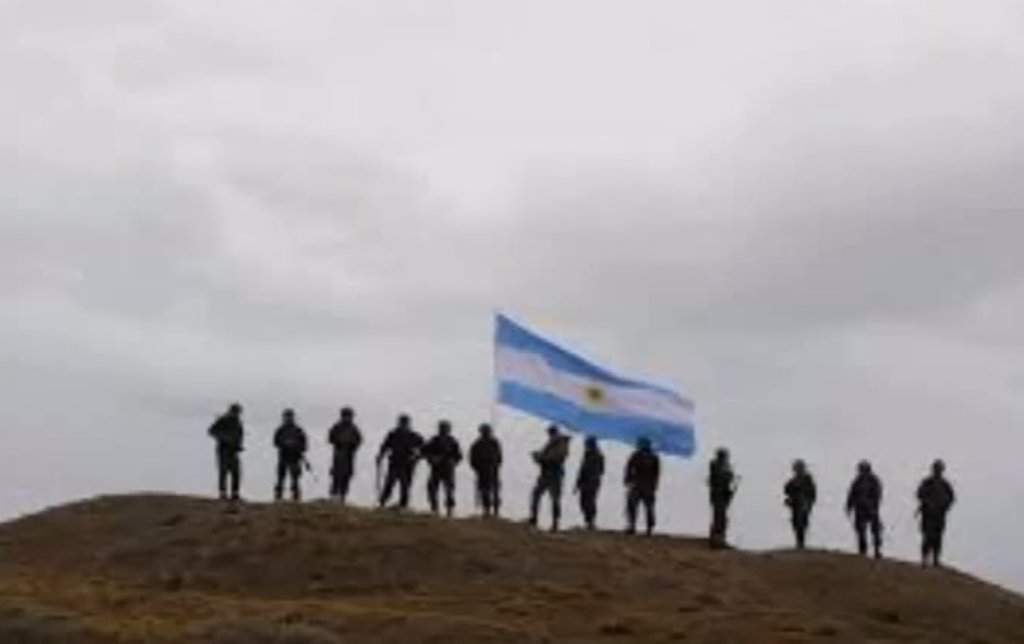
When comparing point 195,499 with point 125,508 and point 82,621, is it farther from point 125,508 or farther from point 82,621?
point 82,621

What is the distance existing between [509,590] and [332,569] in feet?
10.4

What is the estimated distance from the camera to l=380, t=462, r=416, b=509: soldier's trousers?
39625 millimetres

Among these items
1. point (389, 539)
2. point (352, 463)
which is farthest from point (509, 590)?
point (352, 463)

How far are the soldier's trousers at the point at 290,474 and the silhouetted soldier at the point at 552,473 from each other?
4.47 meters

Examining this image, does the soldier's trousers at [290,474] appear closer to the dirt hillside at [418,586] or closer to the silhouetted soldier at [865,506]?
the dirt hillside at [418,586]

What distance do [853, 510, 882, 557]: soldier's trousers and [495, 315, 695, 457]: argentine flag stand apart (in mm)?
4571

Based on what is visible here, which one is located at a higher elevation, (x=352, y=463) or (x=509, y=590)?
(x=352, y=463)

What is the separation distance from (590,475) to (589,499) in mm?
508

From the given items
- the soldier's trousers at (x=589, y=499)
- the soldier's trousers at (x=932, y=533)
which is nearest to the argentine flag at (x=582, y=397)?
the soldier's trousers at (x=589, y=499)

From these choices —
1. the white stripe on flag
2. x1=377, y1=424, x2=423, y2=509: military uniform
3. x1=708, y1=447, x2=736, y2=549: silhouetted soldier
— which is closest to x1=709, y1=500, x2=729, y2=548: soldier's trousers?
x1=708, y1=447, x2=736, y2=549: silhouetted soldier

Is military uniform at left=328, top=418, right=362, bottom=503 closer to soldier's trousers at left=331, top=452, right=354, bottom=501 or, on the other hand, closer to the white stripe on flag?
soldier's trousers at left=331, top=452, right=354, bottom=501

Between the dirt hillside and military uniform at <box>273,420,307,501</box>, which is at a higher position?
military uniform at <box>273,420,307,501</box>

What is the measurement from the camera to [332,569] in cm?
3556

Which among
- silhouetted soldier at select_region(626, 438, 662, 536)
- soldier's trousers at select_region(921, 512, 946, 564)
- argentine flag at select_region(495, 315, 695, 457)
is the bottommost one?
soldier's trousers at select_region(921, 512, 946, 564)
